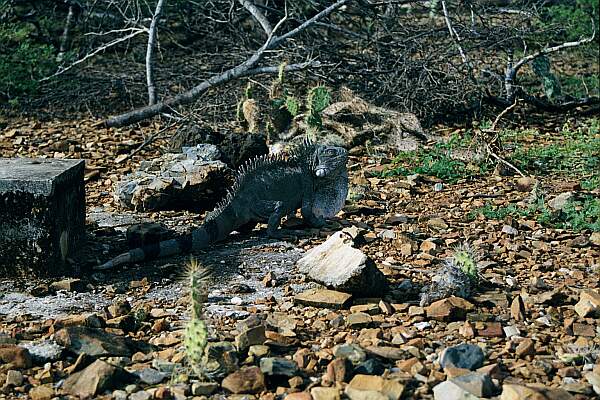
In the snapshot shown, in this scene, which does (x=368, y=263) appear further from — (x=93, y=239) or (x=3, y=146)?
(x=3, y=146)

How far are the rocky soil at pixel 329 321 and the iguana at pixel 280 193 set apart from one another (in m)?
0.14

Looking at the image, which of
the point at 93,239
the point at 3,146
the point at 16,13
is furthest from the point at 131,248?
the point at 16,13

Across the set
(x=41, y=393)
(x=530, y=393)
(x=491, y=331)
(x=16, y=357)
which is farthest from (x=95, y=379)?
(x=491, y=331)

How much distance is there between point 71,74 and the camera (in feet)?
37.0

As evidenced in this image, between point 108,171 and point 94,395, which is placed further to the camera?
point 108,171

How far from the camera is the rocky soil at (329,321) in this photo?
13.6ft

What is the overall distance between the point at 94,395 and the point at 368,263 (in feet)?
5.77

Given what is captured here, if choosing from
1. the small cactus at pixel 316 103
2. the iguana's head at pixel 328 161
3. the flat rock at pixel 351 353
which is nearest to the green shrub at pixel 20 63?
the small cactus at pixel 316 103

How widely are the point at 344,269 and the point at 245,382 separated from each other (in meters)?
1.28

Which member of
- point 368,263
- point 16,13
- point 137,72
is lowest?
point 368,263

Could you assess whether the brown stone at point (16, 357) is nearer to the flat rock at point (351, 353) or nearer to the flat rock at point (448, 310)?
the flat rock at point (351, 353)

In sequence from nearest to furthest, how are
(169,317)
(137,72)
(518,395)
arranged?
(518,395), (169,317), (137,72)

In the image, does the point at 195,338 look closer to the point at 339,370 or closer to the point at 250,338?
the point at 250,338

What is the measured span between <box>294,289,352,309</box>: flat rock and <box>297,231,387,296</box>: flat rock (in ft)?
0.18
